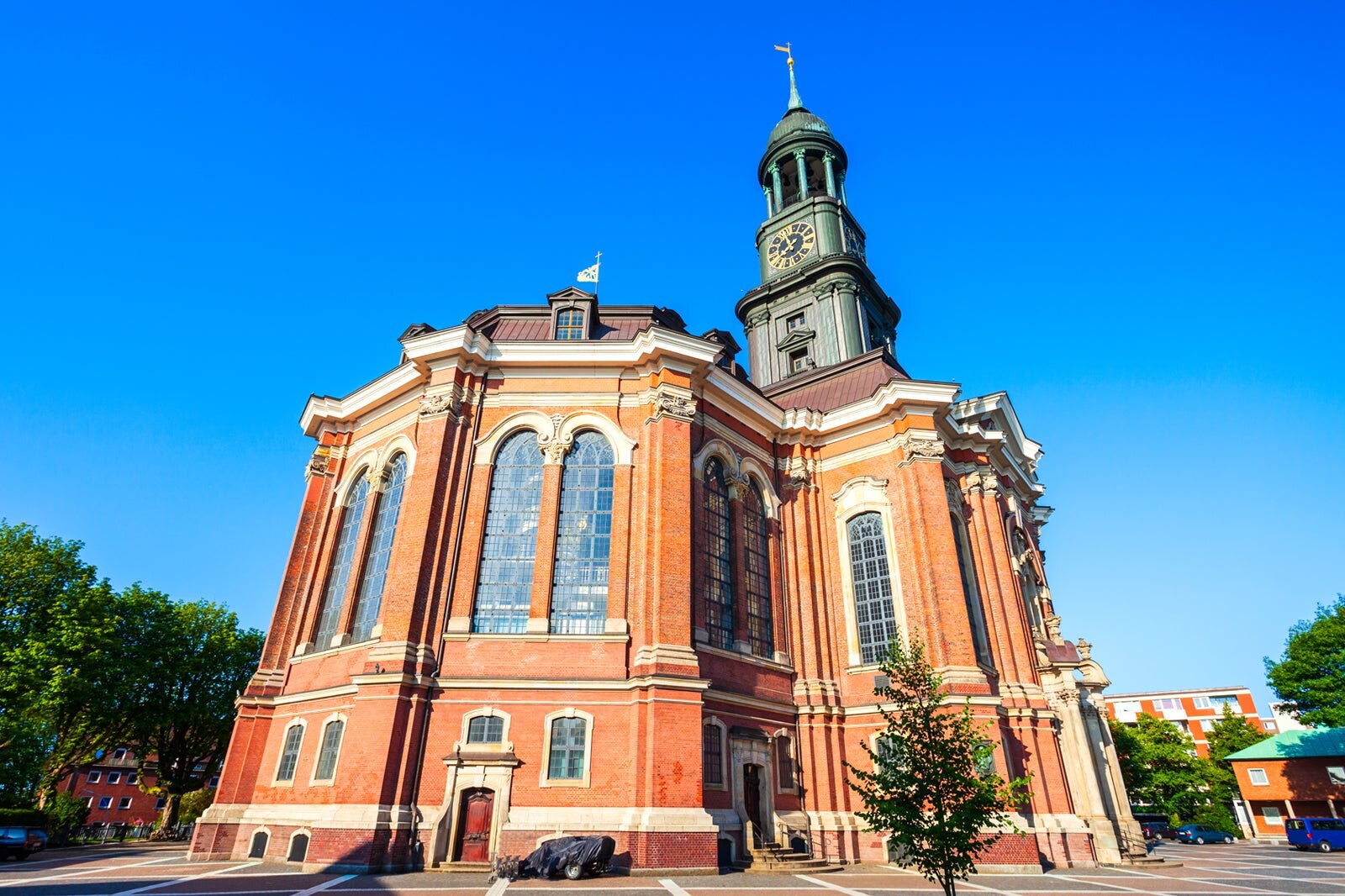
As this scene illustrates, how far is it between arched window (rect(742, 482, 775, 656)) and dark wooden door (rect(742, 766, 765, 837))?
3626 millimetres

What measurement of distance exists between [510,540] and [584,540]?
87.1 inches

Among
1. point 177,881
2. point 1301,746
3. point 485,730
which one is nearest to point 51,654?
point 177,881

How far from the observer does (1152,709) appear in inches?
3091

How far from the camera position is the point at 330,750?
19.5 meters

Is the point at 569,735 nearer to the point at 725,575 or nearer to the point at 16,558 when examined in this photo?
the point at 725,575

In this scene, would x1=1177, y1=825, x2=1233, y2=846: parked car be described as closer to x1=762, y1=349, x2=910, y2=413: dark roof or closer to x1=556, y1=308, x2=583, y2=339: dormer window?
x1=762, y1=349, x2=910, y2=413: dark roof

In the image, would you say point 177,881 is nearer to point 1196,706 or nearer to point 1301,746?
point 1301,746

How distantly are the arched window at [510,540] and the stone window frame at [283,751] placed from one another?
641 cm

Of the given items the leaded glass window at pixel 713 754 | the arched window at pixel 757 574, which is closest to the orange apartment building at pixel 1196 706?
the arched window at pixel 757 574

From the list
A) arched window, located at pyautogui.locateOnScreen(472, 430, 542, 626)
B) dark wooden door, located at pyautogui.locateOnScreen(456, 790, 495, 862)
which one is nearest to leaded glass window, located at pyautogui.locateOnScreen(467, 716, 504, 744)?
dark wooden door, located at pyautogui.locateOnScreen(456, 790, 495, 862)

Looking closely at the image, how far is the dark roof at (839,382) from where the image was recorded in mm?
28953

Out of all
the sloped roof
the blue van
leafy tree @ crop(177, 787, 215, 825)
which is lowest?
the blue van

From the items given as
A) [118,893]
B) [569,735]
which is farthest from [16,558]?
[569,735]

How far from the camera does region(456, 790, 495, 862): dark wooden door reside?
16.8m
